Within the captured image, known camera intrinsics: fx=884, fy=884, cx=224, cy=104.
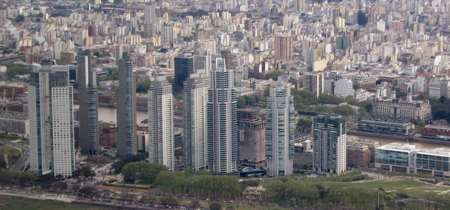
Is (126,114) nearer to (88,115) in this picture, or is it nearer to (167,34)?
(88,115)

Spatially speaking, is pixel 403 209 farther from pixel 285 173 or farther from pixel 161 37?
pixel 161 37

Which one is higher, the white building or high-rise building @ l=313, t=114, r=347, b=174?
the white building

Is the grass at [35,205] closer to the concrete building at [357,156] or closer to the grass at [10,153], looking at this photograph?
the grass at [10,153]

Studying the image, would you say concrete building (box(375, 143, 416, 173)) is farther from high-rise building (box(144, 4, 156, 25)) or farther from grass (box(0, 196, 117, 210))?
high-rise building (box(144, 4, 156, 25))

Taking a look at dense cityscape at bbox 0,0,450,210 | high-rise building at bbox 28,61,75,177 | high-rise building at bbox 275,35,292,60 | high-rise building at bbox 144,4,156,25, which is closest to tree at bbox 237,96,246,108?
dense cityscape at bbox 0,0,450,210

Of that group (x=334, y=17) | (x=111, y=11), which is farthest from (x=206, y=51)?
(x=111, y=11)

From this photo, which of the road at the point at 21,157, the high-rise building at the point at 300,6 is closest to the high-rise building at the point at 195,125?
the road at the point at 21,157
